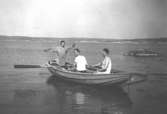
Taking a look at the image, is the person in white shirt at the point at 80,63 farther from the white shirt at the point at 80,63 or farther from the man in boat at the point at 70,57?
the man in boat at the point at 70,57

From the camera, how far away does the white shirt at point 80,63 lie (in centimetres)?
526

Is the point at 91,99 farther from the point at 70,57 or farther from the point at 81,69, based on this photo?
the point at 70,57

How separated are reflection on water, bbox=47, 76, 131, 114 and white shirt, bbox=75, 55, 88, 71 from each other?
1.76ft

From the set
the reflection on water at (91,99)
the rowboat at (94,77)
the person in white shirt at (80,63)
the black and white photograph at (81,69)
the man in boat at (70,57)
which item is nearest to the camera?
the reflection on water at (91,99)

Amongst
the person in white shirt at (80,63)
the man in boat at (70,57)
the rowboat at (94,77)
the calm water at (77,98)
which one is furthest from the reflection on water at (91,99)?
the man in boat at (70,57)

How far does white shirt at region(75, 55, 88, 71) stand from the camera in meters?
5.26

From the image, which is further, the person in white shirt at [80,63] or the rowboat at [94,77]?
the person in white shirt at [80,63]

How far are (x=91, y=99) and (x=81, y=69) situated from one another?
102cm

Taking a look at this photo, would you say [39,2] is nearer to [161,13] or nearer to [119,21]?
[119,21]

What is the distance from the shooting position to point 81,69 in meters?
5.42

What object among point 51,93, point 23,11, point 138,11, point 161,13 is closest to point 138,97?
point 51,93

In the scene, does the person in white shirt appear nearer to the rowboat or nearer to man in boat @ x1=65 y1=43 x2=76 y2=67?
the rowboat

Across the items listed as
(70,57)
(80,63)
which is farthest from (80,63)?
(70,57)

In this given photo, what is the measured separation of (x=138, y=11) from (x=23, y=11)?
5036mm
